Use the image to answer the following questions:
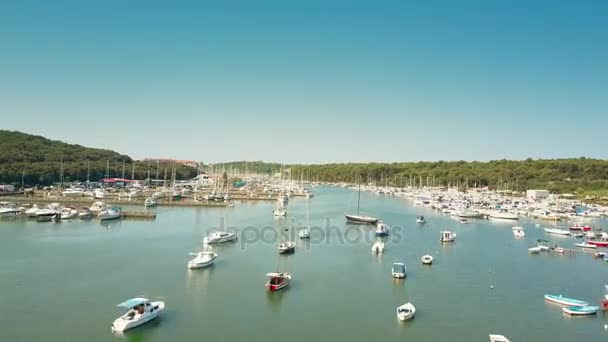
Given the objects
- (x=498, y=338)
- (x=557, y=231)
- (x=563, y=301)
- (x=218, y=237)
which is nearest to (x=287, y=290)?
(x=498, y=338)

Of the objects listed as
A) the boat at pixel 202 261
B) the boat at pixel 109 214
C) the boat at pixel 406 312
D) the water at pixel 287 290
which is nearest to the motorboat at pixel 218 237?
the water at pixel 287 290

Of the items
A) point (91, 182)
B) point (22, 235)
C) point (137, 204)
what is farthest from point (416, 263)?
point (91, 182)

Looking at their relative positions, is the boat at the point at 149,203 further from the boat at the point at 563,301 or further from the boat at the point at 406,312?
the boat at the point at 563,301

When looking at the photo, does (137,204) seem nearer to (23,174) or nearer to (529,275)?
(23,174)

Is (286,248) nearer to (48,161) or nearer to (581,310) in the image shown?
(581,310)

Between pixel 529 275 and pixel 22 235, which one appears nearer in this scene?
pixel 529 275

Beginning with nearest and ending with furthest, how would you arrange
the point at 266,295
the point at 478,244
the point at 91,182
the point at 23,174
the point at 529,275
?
the point at 266,295, the point at 529,275, the point at 478,244, the point at 23,174, the point at 91,182

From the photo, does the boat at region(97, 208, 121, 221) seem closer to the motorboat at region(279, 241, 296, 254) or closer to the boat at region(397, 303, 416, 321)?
the motorboat at region(279, 241, 296, 254)
